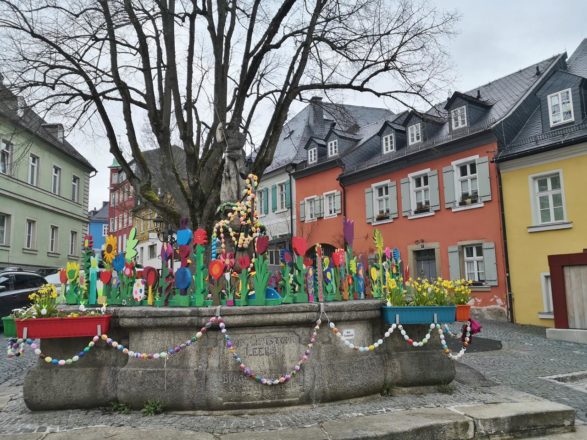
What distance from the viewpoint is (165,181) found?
1042cm

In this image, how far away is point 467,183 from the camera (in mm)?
17562

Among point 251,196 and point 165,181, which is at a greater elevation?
point 165,181

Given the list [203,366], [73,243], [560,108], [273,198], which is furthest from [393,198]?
[73,243]

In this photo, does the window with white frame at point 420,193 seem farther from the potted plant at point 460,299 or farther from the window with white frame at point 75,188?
the window with white frame at point 75,188

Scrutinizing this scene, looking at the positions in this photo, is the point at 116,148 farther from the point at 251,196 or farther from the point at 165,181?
the point at 251,196

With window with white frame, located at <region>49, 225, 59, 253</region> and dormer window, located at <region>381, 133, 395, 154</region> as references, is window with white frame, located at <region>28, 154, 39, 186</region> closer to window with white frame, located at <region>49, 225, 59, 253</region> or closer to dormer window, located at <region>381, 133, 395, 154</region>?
window with white frame, located at <region>49, 225, 59, 253</region>

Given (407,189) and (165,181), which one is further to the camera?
(407,189)

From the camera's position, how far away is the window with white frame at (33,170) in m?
23.3

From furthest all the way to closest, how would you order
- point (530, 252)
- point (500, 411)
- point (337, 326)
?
point (530, 252) < point (337, 326) < point (500, 411)

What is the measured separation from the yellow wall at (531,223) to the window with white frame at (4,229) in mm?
20675

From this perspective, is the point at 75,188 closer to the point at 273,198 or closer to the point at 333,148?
the point at 273,198

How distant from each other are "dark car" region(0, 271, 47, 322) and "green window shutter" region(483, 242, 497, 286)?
1380cm

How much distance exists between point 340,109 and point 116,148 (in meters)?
5.52

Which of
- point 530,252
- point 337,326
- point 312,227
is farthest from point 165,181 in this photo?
point 312,227
